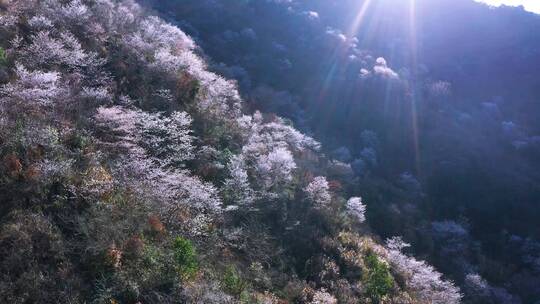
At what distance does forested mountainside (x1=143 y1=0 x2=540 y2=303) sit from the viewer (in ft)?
88.1

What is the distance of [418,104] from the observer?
40531 mm

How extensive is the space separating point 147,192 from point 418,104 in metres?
33.7

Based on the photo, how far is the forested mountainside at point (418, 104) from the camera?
88.1 ft

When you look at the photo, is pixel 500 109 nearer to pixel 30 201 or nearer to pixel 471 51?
pixel 471 51

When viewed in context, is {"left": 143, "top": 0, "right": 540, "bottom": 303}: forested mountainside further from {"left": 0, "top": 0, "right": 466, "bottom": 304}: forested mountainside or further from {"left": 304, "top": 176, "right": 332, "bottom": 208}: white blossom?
{"left": 304, "top": 176, "right": 332, "bottom": 208}: white blossom

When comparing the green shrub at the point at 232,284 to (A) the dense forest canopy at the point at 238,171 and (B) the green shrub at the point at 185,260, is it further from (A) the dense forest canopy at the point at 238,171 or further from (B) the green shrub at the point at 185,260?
(B) the green shrub at the point at 185,260

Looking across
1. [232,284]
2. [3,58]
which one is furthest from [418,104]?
[3,58]

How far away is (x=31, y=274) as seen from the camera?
822 cm

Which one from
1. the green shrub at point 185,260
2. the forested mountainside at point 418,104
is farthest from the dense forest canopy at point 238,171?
the forested mountainside at point 418,104

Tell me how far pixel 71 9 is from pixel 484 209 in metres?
28.1

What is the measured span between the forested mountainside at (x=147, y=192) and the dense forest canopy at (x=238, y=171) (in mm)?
56

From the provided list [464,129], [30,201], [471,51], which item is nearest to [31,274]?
[30,201]

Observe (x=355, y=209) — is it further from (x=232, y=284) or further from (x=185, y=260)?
(x=185, y=260)

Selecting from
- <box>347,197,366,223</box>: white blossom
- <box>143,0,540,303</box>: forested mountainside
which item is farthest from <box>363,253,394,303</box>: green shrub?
<box>143,0,540,303</box>: forested mountainside
